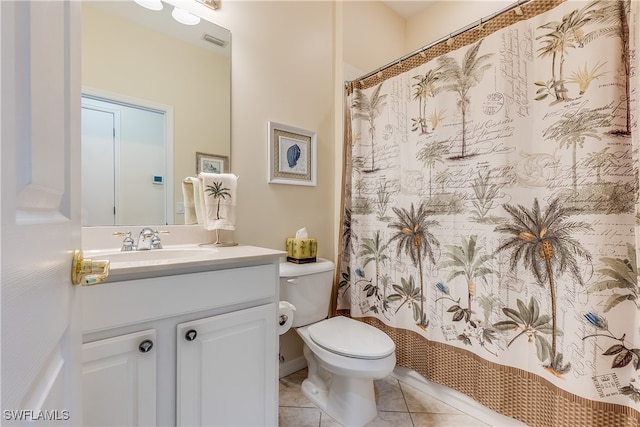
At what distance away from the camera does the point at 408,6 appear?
224 cm

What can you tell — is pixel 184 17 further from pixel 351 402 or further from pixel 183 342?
pixel 351 402

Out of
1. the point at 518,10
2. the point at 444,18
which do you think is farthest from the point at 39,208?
the point at 444,18

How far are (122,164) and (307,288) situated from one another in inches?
42.0

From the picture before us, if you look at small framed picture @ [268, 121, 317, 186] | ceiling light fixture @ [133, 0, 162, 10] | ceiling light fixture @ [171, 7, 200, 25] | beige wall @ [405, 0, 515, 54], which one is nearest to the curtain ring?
beige wall @ [405, 0, 515, 54]

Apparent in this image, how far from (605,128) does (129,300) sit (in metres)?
1.67

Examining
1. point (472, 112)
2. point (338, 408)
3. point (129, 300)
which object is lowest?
point (338, 408)

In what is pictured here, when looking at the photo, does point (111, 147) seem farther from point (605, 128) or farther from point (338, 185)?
point (605, 128)

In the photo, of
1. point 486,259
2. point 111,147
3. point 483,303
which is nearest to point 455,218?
point 486,259

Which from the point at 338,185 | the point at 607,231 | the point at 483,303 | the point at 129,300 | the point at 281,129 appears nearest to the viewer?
the point at 129,300

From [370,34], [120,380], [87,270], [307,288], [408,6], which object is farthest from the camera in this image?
A: [408,6]

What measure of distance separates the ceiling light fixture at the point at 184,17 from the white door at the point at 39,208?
1012mm

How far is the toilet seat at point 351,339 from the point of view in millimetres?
1252

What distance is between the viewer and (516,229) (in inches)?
47.0

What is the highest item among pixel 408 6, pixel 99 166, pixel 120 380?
pixel 408 6
